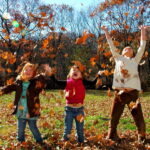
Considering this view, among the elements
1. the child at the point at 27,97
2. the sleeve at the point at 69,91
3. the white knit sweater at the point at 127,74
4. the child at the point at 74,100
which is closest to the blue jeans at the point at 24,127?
the child at the point at 27,97

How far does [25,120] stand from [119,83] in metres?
1.96

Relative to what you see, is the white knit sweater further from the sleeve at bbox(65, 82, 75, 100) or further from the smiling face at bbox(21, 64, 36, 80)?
the smiling face at bbox(21, 64, 36, 80)

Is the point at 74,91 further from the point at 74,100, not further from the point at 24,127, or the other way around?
the point at 24,127

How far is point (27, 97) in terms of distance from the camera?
4691 millimetres

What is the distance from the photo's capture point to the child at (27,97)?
4.66 metres

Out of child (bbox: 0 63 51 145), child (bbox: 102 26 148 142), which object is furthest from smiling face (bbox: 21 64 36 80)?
child (bbox: 102 26 148 142)

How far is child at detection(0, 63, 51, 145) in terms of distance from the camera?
466 cm

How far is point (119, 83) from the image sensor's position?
15.6 feet

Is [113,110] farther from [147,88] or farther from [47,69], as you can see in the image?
[147,88]

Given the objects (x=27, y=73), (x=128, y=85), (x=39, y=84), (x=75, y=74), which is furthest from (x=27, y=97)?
(x=128, y=85)

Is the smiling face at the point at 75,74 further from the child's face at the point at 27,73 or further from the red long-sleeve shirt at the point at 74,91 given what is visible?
the child's face at the point at 27,73

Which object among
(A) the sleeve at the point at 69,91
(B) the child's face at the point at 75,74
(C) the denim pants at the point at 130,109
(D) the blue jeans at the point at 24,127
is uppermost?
(B) the child's face at the point at 75,74

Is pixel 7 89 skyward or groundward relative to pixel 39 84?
groundward

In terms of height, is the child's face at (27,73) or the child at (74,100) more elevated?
the child's face at (27,73)
